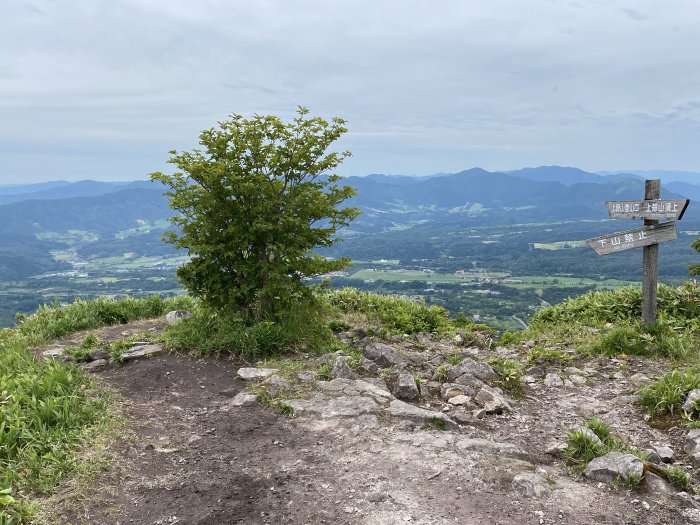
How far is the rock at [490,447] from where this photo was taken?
488cm

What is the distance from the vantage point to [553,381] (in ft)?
23.6

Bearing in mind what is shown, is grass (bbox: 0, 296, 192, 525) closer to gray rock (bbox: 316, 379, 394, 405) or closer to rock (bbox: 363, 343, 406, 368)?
gray rock (bbox: 316, 379, 394, 405)

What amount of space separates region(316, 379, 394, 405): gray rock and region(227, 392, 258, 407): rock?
83cm

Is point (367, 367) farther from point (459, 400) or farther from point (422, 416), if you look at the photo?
point (422, 416)

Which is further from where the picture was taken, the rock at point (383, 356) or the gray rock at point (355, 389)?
the rock at point (383, 356)

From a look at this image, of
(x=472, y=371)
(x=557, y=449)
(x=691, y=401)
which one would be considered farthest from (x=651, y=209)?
(x=557, y=449)

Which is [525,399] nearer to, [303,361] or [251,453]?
[303,361]

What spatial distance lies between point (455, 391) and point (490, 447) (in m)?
1.45

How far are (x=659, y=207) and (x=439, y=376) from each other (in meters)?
A: 4.77

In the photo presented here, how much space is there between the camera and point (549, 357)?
27.2 feet

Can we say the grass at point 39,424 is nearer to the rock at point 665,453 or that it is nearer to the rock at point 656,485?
the rock at point 656,485

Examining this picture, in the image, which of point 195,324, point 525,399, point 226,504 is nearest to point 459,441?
point 525,399

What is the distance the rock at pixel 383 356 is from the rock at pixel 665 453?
10.7ft

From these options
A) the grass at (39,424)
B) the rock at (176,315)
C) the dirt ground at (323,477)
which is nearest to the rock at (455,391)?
the dirt ground at (323,477)
